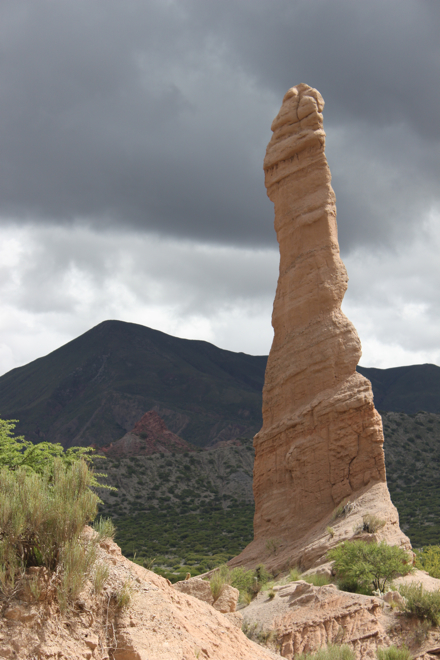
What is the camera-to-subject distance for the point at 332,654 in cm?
1196

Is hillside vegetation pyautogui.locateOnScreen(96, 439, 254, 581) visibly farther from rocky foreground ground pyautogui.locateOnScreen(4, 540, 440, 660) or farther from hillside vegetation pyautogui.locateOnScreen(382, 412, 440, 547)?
rocky foreground ground pyautogui.locateOnScreen(4, 540, 440, 660)

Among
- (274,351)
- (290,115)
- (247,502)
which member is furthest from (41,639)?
(247,502)

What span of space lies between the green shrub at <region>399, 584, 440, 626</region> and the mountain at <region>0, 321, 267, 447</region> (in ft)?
332

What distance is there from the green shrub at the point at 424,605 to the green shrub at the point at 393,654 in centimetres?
128

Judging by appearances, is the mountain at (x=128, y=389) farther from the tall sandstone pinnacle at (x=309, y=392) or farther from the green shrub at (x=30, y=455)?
the green shrub at (x=30, y=455)

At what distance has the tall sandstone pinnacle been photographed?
21000 mm

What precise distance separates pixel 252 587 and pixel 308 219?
14.3 metres

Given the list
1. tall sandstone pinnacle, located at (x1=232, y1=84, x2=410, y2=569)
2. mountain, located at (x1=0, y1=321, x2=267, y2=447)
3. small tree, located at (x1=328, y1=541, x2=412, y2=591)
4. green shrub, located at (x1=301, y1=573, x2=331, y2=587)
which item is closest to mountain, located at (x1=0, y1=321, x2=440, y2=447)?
mountain, located at (x1=0, y1=321, x2=267, y2=447)

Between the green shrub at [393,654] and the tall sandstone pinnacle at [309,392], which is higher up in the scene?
the tall sandstone pinnacle at [309,392]

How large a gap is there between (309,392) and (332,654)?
39.6 ft

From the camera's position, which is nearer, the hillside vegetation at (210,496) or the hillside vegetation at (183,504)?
the hillside vegetation at (210,496)

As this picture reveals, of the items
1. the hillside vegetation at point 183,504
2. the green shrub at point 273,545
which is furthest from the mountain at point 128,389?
the green shrub at point 273,545

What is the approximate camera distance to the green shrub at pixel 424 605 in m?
13.5

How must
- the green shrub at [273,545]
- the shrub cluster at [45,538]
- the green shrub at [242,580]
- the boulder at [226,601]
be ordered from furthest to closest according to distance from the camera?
the green shrub at [273,545] → the green shrub at [242,580] → the boulder at [226,601] → the shrub cluster at [45,538]
